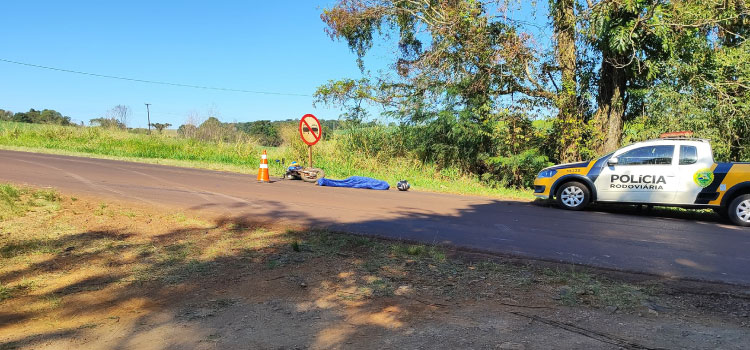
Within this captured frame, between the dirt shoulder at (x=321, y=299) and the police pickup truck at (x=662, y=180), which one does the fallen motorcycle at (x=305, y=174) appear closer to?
the police pickup truck at (x=662, y=180)

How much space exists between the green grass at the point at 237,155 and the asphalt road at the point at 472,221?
13.1ft

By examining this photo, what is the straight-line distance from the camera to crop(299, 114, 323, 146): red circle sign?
50.1 ft

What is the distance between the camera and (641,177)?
9.68 meters

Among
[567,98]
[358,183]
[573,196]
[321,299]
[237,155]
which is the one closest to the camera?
[321,299]

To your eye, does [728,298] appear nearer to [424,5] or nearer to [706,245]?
[706,245]

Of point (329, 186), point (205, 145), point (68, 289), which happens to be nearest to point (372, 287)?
point (68, 289)

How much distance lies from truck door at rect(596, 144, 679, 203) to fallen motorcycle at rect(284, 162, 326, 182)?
7795 mm

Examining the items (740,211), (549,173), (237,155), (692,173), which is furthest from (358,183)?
(237,155)

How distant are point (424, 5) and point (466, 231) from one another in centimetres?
1286

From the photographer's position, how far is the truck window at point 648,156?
9569mm

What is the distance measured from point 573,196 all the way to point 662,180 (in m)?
1.69

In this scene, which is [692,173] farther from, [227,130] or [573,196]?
[227,130]

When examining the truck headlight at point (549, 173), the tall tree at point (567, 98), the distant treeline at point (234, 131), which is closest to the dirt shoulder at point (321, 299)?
the truck headlight at point (549, 173)

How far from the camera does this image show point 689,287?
482cm
